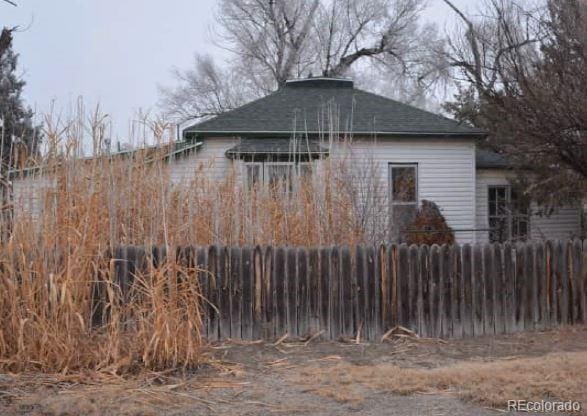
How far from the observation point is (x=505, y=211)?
59.3 feet

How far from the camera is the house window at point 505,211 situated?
58.9ft

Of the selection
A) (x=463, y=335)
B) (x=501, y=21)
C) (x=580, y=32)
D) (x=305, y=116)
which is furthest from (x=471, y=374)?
(x=305, y=116)

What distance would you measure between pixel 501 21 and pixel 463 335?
5045 millimetres

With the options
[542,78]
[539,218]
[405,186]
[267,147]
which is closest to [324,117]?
[267,147]

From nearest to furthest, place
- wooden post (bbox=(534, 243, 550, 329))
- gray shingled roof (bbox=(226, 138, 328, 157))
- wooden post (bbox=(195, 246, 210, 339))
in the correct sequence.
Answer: wooden post (bbox=(195, 246, 210, 339)), wooden post (bbox=(534, 243, 550, 329)), gray shingled roof (bbox=(226, 138, 328, 157))

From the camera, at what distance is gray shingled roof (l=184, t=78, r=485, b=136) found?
15.9 m

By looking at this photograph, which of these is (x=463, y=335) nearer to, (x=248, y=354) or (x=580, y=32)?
(x=248, y=354)

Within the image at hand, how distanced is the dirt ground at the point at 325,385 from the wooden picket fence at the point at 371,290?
0.60 m

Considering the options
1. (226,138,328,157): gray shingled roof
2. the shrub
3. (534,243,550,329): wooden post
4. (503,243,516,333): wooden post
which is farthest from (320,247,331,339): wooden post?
the shrub

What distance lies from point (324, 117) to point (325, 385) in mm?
11543

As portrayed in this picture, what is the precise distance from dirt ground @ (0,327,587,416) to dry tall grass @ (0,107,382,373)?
227mm

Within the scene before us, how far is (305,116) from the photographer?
54.9 feet

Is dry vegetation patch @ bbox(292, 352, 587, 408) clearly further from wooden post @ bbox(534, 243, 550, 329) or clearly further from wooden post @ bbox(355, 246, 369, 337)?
wooden post @ bbox(534, 243, 550, 329)

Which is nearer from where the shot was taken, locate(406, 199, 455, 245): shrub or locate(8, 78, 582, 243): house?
locate(406, 199, 455, 245): shrub
